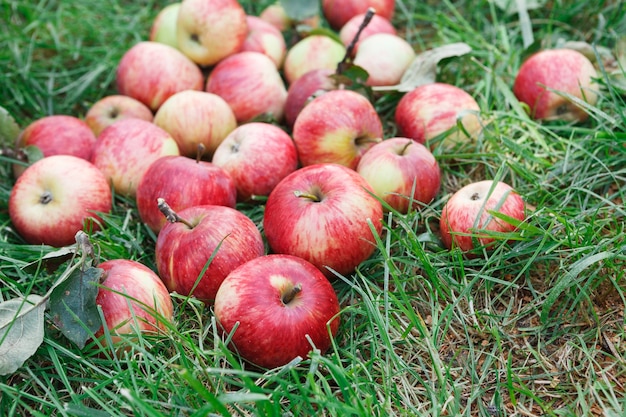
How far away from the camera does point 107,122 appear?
3.59 m

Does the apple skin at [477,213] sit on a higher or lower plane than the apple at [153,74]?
lower

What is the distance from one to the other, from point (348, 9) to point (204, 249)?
2.54 m

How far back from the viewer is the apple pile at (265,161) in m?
2.45

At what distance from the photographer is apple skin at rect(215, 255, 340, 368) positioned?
2246 millimetres

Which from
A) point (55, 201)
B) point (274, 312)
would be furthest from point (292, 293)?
point (55, 201)

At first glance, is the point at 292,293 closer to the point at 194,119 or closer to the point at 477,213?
the point at 477,213

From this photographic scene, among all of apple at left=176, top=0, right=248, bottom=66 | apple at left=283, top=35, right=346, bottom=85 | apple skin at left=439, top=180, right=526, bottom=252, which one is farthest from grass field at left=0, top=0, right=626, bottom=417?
apple at left=176, top=0, right=248, bottom=66

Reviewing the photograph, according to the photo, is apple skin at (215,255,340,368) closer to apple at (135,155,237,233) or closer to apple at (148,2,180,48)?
apple at (135,155,237,233)

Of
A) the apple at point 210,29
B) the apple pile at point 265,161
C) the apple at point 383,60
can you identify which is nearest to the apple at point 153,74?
the apple pile at point 265,161

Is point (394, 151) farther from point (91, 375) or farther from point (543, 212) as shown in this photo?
point (91, 375)

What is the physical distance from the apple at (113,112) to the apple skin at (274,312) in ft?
5.36

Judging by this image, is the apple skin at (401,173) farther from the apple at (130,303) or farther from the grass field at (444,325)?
the apple at (130,303)

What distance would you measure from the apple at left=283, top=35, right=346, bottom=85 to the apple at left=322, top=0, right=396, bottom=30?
1.68ft

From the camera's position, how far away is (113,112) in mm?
3664
